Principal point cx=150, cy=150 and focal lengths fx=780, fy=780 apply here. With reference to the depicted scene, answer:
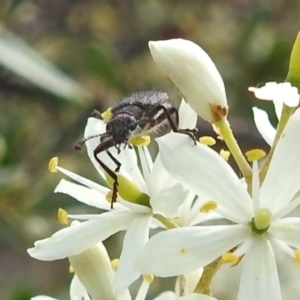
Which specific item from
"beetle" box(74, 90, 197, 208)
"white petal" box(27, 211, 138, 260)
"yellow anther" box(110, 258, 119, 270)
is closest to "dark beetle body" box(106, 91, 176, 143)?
"beetle" box(74, 90, 197, 208)

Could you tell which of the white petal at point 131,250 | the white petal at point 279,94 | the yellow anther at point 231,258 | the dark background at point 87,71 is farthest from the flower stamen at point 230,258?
the dark background at point 87,71

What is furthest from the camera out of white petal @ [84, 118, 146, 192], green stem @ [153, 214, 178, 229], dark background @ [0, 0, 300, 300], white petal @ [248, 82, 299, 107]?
dark background @ [0, 0, 300, 300]

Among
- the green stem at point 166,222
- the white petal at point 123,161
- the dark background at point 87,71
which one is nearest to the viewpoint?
the green stem at point 166,222

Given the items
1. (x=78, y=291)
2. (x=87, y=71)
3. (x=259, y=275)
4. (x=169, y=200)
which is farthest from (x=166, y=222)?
(x=87, y=71)

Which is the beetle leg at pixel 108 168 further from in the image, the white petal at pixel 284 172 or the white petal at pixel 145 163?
the white petal at pixel 284 172

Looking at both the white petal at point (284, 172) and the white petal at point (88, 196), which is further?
the white petal at point (88, 196)

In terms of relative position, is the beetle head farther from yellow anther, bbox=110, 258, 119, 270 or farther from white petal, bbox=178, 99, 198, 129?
yellow anther, bbox=110, 258, 119, 270

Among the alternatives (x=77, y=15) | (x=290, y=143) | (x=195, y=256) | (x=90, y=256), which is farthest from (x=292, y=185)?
(x=77, y=15)

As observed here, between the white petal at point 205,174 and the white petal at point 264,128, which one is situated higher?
the white petal at point 264,128
